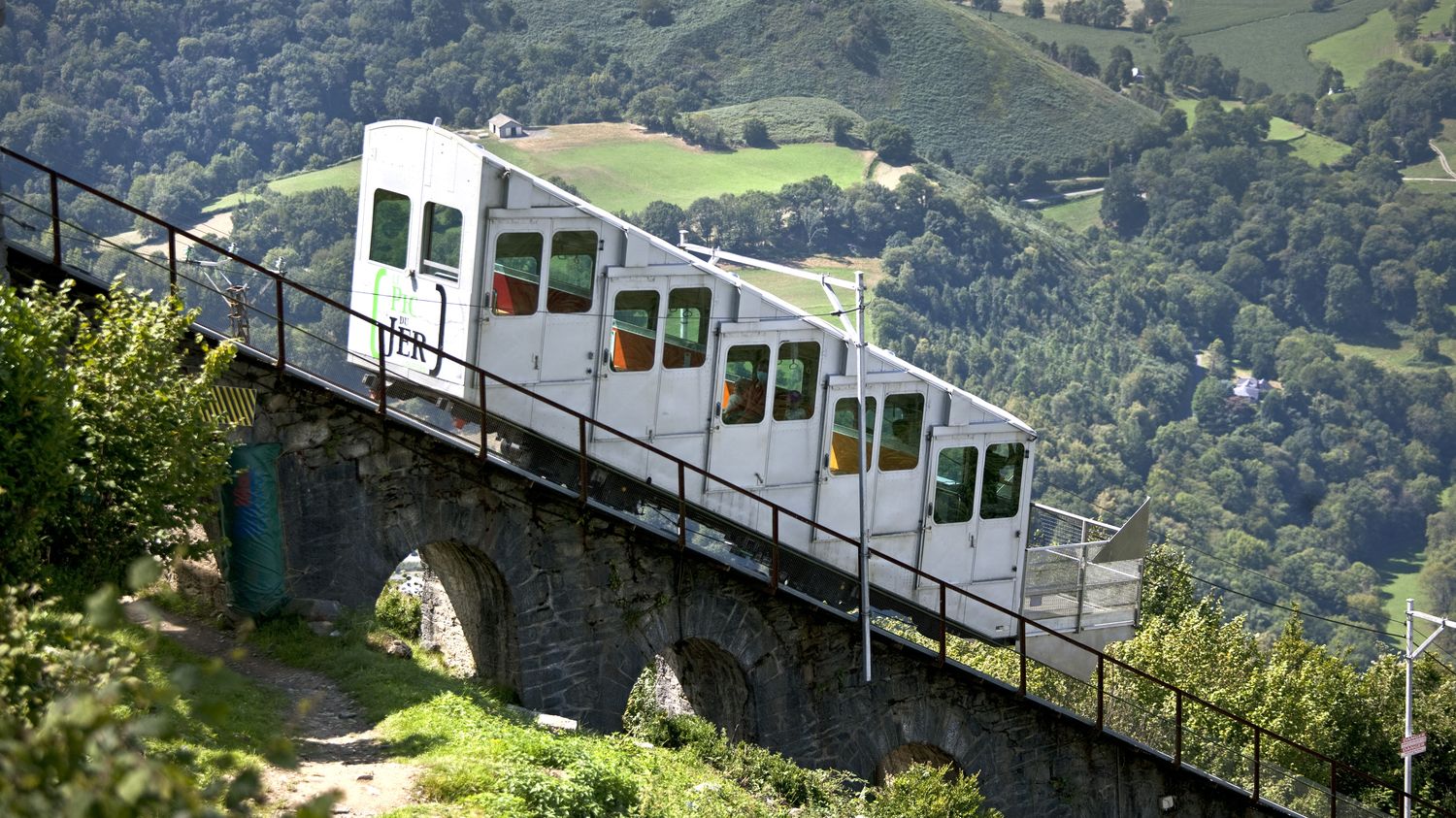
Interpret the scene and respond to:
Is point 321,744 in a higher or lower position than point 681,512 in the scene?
lower

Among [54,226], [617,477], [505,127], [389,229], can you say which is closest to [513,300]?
[389,229]

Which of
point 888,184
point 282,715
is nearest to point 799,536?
point 282,715

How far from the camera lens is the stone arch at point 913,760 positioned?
22.8 meters

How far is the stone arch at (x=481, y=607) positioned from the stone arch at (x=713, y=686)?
257 cm

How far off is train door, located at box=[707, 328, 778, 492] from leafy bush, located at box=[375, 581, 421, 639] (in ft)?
18.8

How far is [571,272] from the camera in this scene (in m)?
20.4

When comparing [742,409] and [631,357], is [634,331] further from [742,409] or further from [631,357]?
[742,409]

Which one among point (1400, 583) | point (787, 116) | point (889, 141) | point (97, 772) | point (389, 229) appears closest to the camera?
point (97, 772)

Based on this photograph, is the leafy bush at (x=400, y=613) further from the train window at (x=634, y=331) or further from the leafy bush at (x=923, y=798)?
the leafy bush at (x=923, y=798)

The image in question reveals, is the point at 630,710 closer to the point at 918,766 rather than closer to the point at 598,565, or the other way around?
the point at 598,565

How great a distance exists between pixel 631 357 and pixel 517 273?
1.79 metres

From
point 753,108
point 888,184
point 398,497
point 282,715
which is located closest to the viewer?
point 282,715

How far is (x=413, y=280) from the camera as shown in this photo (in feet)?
67.6

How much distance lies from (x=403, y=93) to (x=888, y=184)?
51563mm
